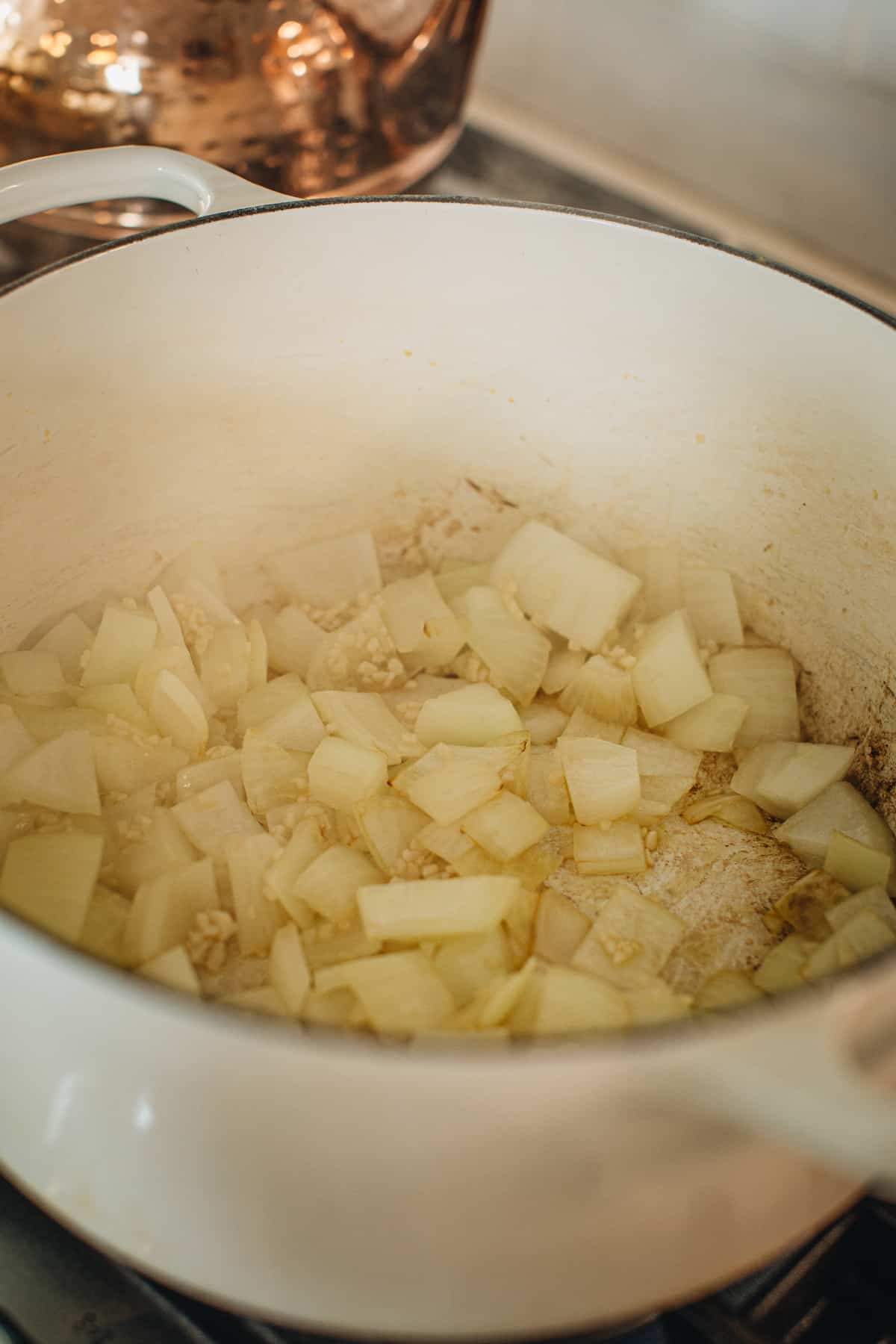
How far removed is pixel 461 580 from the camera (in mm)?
921

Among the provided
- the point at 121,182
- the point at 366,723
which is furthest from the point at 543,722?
the point at 121,182

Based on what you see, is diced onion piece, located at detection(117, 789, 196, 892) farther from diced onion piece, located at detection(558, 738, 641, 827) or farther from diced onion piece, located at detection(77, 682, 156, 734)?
diced onion piece, located at detection(558, 738, 641, 827)

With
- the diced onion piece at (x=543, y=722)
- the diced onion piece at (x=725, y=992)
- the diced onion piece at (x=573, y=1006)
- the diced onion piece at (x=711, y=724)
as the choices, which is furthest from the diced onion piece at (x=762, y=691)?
the diced onion piece at (x=573, y=1006)

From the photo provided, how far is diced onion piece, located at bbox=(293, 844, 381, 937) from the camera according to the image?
2.23ft

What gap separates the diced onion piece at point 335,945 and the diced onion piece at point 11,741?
0.75ft

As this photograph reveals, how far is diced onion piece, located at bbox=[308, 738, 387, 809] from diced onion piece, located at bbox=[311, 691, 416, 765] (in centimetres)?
2

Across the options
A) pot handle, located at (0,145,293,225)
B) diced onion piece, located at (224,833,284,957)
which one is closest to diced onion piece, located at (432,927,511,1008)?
diced onion piece, located at (224,833,284,957)

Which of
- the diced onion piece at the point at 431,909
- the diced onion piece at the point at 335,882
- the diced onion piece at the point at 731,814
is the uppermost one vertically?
the diced onion piece at the point at 431,909

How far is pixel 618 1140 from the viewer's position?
1.23ft

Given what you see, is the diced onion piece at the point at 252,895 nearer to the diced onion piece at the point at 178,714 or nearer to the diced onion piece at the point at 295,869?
the diced onion piece at the point at 295,869

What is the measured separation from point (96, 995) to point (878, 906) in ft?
1.64

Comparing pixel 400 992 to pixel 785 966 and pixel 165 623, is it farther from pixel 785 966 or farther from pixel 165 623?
pixel 165 623

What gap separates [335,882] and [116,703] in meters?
0.22

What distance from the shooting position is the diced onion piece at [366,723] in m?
0.78
